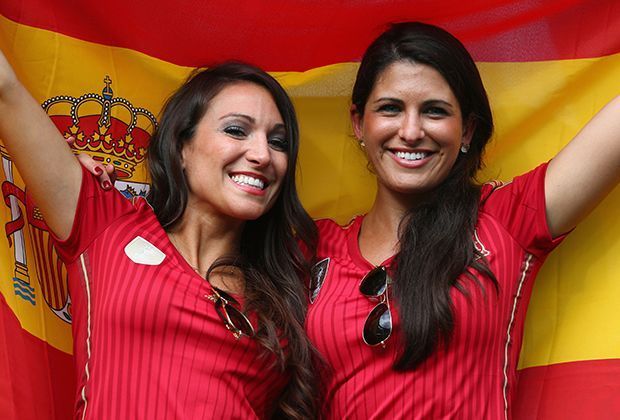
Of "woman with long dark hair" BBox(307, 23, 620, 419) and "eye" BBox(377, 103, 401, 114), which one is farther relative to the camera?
"eye" BBox(377, 103, 401, 114)

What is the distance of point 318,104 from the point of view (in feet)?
11.0

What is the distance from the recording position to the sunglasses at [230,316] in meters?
2.65

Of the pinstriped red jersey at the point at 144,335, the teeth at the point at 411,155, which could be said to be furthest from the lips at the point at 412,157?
the pinstriped red jersey at the point at 144,335

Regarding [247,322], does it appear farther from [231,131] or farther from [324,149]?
[324,149]

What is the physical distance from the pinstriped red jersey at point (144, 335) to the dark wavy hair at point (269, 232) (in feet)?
0.26

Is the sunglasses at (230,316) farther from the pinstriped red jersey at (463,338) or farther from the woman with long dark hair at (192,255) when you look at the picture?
the pinstriped red jersey at (463,338)

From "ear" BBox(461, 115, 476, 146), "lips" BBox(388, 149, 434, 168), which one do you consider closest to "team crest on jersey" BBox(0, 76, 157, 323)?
"lips" BBox(388, 149, 434, 168)

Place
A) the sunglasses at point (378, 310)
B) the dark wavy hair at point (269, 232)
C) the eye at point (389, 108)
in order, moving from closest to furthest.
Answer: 1. the sunglasses at point (378, 310)
2. the dark wavy hair at point (269, 232)
3. the eye at point (389, 108)

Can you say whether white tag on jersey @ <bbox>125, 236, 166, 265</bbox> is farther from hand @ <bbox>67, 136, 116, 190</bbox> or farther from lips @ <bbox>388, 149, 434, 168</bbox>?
lips @ <bbox>388, 149, 434, 168</bbox>

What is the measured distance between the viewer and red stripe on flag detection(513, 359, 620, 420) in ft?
9.17

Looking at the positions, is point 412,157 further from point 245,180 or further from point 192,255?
point 192,255

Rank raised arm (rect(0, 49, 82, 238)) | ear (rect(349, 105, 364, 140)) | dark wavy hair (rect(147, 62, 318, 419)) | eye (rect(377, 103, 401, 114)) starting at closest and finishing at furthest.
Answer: raised arm (rect(0, 49, 82, 238)), dark wavy hair (rect(147, 62, 318, 419)), eye (rect(377, 103, 401, 114)), ear (rect(349, 105, 364, 140))

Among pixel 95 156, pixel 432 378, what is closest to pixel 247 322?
pixel 432 378

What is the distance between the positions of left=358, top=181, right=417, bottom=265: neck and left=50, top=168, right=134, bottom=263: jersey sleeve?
70cm
